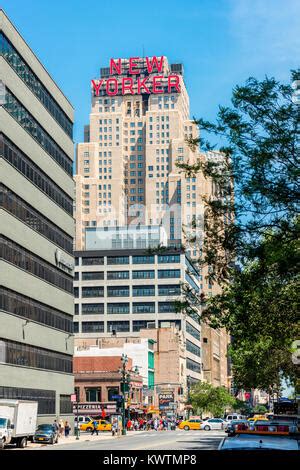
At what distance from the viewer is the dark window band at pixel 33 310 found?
6681cm

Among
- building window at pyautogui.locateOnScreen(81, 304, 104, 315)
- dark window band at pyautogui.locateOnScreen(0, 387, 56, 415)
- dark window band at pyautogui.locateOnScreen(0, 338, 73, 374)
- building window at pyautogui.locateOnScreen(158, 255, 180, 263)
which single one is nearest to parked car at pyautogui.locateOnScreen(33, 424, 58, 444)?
dark window band at pyautogui.locateOnScreen(0, 387, 56, 415)

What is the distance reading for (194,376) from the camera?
173625mm

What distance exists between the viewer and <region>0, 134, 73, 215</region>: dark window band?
6806 cm

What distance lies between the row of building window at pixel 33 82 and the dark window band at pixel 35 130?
2.88 m

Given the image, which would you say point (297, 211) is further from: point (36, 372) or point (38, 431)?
point (36, 372)

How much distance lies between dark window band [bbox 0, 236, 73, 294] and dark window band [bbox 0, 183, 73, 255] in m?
2.77

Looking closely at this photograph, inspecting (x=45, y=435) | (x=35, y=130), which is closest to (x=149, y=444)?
(x=45, y=435)

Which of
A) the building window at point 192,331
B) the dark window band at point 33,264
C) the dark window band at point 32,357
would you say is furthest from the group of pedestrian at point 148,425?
the building window at point 192,331

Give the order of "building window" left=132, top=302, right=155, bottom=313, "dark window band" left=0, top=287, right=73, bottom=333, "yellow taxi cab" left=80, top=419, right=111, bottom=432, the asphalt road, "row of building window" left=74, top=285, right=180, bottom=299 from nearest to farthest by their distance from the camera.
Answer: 1. the asphalt road
2. "dark window band" left=0, top=287, right=73, bottom=333
3. "yellow taxi cab" left=80, top=419, right=111, bottom=432
4. "building window" left=132, top=302, right=155, bottom=313
5. "row of building window" left=74, top=285, right=180, bottom=299

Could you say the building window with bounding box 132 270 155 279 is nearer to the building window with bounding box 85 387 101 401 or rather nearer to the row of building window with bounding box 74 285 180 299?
the row of building window with bounding box 74 285 180 299

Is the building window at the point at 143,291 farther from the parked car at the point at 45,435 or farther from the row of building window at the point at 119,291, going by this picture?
the parked car at the point at 45,435

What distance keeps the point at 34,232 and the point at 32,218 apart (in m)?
1.35
